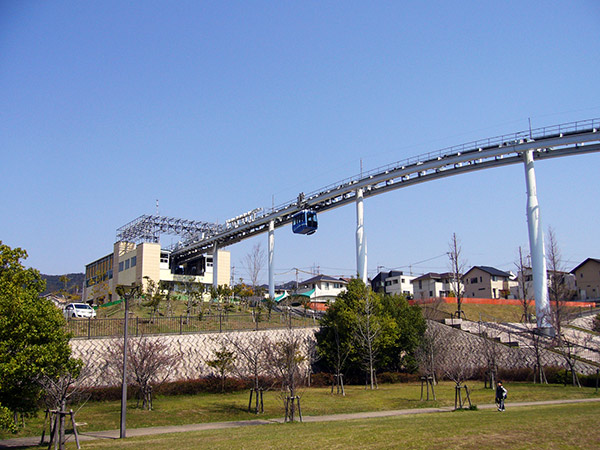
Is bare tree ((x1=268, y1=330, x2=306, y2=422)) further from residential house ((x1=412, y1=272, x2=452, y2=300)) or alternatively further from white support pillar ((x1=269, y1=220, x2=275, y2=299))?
residential house ((x1=412, y1=272, x2=452, y2=300))

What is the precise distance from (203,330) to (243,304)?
23.3 meters

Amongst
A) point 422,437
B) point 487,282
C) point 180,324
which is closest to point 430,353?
point 180,324

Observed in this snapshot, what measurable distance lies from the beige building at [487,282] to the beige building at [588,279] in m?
9.80

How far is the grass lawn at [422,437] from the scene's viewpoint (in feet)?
40.2

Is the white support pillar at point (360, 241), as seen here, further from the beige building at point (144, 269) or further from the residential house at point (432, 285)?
the residential house at point (432, 285)

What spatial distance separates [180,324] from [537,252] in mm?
26792

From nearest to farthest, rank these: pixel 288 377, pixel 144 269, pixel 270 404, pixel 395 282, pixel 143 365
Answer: pixel 288 377 < pixel 143 365 < pixel 270 404 < pixel 144 269 < pixel 395 282

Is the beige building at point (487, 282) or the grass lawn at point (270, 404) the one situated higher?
the beige building at point (487, 282)

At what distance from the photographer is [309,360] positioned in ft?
115

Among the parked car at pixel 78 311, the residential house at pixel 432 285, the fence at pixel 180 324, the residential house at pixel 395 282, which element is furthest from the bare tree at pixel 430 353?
the residential house at pixel 395 282

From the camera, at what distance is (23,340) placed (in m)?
15.8

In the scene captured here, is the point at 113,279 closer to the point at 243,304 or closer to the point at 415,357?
the point at 243,304

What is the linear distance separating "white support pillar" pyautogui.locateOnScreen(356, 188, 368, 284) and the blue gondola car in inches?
224

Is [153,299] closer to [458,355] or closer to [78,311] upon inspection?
[78,311]
